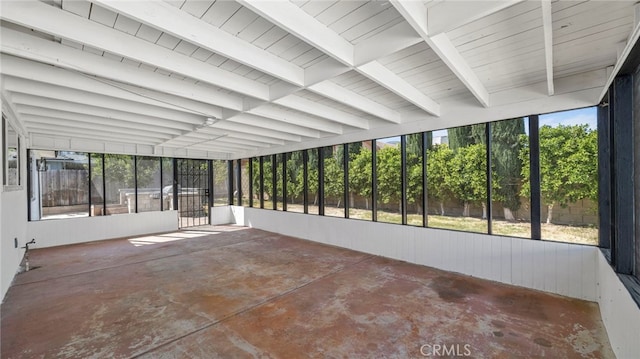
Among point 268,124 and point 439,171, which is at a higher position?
point 268,124

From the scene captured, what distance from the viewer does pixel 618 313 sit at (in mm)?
2230

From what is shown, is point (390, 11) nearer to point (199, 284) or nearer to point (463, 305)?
point (463, 305)

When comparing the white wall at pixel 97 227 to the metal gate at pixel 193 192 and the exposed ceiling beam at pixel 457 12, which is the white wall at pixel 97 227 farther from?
the exposed ceiling beam at pixel 457 12

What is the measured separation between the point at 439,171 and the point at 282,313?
20.1ft

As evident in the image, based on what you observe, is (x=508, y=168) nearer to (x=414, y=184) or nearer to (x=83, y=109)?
(x=414, y=184)

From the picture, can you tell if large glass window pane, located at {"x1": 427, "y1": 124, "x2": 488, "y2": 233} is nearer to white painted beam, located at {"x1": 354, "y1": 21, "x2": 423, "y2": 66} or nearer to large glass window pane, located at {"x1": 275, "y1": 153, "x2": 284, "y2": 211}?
large glass window pane, located at {"x1": 275, "y1": 153, "x2": 284, "y2": 211}

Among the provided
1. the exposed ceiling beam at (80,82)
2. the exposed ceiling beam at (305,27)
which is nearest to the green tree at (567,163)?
the exposed ceiling beam at (305,27)

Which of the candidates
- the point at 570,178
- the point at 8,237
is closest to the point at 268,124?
the point at 8,237

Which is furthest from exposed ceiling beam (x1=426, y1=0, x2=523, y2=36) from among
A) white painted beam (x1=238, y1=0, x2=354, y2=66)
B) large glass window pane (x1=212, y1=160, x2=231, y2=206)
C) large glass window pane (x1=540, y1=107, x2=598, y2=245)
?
large glass window pane (x1=212, y1=160, x2=231, y2=206)

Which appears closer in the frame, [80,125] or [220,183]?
[80,125]

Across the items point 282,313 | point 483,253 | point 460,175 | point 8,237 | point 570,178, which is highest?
point 460,175

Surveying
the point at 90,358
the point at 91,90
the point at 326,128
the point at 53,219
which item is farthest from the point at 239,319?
the point at 53,219

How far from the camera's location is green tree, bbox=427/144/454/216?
7.40 m

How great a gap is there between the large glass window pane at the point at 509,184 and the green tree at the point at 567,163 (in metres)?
0.49
